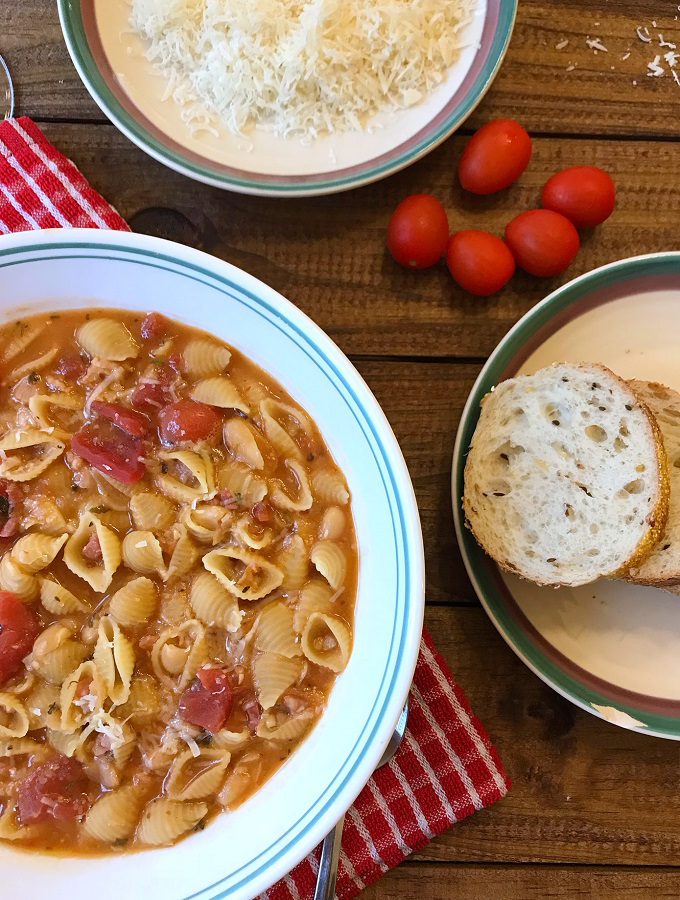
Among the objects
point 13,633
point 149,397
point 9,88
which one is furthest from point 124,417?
point 9,88

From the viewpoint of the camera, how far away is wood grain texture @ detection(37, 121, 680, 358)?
2832mm

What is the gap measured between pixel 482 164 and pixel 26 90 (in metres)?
1.83

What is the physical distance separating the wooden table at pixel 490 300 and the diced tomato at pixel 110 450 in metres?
0.94

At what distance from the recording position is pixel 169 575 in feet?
7.38

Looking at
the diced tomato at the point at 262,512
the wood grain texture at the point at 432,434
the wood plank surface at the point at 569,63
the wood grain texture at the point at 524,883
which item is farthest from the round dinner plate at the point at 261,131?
the wood grain texture at the point at 524,883

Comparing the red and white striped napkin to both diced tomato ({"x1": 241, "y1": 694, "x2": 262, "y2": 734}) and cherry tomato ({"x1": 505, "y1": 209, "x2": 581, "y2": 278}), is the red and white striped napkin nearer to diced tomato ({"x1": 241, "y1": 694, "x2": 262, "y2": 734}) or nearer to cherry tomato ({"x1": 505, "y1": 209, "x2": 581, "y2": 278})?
diced tomato ({"x1": 241, "y1": 694, "x2": 262, "y2": 734})

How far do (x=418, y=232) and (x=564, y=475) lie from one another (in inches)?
40.7

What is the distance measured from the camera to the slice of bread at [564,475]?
2514 millimetres

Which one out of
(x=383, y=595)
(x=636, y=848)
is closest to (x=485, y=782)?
(x=636, y=848)

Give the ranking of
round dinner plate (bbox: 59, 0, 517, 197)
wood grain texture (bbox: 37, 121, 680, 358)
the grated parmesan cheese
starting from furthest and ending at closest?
the grated parmesan cheese → wood grain texture (bbox: 37, 121, 680, 358) → round dinner plate (bbox: 59, 0, 517, 197)

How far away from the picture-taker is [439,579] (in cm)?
279

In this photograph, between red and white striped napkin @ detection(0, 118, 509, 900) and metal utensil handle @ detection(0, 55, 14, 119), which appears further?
metal utensil handle @ detection(0, 55, 14, 119)

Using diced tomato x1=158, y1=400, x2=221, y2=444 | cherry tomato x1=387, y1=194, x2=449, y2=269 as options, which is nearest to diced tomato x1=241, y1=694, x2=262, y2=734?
diced tomato x1=158, y1=400, x2=221, y2=444

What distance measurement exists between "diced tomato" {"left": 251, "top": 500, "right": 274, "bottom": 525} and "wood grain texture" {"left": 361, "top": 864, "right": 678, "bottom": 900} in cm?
153
